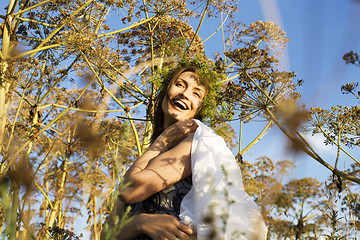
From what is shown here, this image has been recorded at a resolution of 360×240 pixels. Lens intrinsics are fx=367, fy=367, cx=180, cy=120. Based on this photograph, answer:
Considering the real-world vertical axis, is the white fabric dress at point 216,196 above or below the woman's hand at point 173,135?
below

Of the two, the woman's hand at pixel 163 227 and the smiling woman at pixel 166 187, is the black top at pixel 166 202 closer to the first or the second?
the smiling woman at pixel 166 187

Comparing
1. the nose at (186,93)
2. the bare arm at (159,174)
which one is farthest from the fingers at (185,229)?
the nose at (186,93)

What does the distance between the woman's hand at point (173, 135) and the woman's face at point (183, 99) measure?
1.32 feet

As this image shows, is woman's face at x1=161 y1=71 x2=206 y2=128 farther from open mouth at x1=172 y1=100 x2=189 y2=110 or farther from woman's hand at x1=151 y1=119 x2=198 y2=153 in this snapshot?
woman's hand at x1=151 y1=119 x2=198 y2=153

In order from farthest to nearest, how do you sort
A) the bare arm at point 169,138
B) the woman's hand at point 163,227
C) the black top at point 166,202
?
the bare arm at point 169,138 → the black top at point 166,202 → the woman's hand at point 163,227

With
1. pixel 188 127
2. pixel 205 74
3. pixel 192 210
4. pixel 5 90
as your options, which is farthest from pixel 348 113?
pixel 5 90

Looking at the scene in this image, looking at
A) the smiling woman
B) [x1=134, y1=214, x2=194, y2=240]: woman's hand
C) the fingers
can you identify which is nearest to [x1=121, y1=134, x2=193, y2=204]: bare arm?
the smiling woman

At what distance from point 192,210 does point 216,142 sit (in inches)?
17.7

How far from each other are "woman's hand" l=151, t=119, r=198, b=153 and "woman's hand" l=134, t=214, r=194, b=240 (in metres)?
0.54

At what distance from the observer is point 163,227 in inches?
76.2

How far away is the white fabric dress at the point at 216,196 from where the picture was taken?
69.8 inches

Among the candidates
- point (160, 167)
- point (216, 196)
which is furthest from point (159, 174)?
point (216, 196)

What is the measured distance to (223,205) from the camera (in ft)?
5.77

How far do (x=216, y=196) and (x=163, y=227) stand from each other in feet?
1.20
